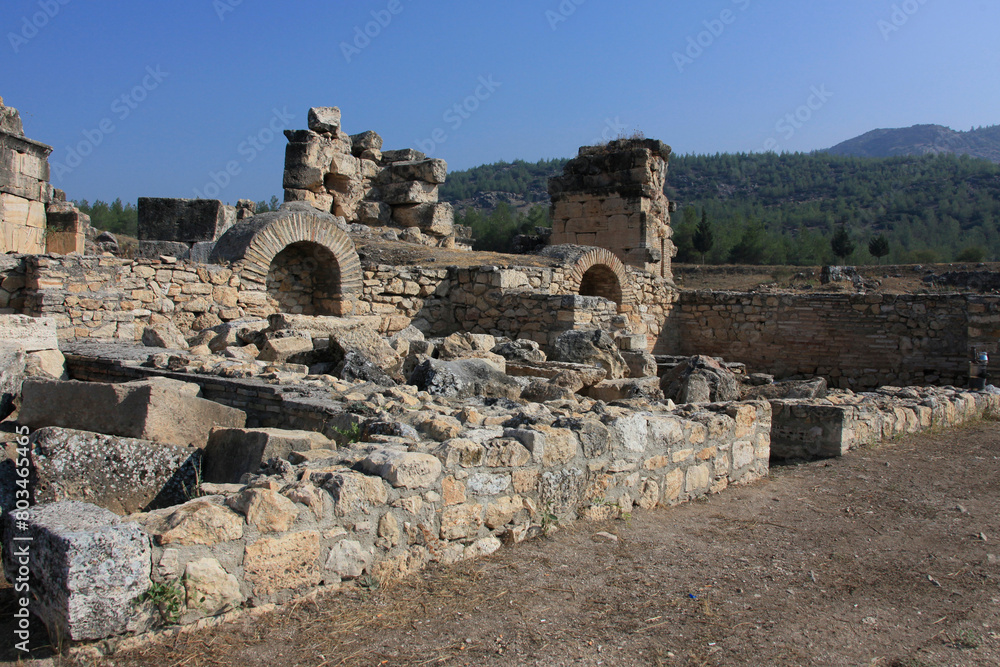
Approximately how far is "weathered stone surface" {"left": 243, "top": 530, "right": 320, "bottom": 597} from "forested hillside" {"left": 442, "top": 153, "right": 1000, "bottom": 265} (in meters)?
38.9

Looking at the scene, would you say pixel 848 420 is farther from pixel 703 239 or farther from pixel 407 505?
pixel 703 239

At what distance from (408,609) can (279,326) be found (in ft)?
16.7

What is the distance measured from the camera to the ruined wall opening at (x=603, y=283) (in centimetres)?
1338

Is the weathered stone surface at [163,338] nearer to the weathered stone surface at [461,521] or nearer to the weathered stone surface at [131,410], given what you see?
the weathered stone surface at [131,410]

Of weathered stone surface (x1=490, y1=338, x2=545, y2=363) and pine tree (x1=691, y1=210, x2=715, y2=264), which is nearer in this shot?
weathered stone surface (x1=490, y1=338, x2=545, y2=363)

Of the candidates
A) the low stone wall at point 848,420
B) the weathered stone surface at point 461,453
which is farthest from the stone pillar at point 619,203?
the weathered stone surface at point 461,453

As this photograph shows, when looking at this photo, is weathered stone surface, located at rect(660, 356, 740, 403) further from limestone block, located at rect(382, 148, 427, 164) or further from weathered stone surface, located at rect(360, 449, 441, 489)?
limestone block, located at rect(382, 148, 427, 164)

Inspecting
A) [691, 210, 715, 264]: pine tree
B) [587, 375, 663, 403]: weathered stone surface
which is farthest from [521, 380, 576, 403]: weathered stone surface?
[691, 210, 715, 264]: pine tree

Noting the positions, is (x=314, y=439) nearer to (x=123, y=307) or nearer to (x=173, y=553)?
(x=173, y=553)

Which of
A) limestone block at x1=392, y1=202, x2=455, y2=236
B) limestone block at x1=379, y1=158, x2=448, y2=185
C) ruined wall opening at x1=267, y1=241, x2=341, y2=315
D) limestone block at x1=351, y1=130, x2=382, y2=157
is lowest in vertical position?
ruined wall opening at x1=267, y1=241, x2=341, y2=315

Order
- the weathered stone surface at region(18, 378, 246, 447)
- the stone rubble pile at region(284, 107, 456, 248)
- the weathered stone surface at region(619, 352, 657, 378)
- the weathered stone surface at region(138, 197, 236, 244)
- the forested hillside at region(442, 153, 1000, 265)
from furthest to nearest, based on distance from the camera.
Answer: the forested hillside at region(442, 153, 1000, 265) → the stone rubble pile at region(284, 107, 456, 248) → the weathered stone surface at region(138, 197, 236, 244) → the weathered stone surface at region(619, 352, 657, 378) → the weathered stone surface at region(18, 378, 246, 447)

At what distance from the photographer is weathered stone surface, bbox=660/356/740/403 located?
731 cm

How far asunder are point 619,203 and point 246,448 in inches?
535

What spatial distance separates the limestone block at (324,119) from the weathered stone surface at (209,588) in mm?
13173
